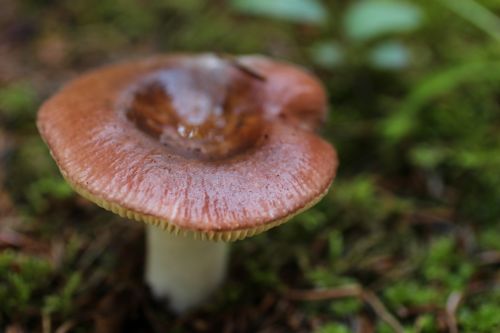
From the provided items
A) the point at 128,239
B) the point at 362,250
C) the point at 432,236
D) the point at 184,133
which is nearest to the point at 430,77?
the point at 432,236

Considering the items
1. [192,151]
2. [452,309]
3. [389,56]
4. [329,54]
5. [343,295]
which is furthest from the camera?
[329,54]

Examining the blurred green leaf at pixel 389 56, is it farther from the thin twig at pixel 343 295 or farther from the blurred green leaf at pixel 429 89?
the thin twig at pixel 343 295

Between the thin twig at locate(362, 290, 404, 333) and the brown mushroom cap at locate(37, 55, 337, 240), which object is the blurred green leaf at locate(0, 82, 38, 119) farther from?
the thin twig at locate(362, 290, 404, 333)

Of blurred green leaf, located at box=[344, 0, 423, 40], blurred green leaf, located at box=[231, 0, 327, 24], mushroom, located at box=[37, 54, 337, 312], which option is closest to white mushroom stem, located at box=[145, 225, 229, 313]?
mushroom, located at box=[37, 54, 337, 312]

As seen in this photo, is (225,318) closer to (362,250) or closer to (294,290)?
(294,290)

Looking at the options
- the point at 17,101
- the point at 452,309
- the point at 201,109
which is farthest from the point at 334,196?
the point at 17,101

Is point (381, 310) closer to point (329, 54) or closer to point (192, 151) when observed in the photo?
point (192, 151)

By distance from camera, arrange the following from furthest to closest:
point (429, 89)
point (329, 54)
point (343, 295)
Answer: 1. point (329, 54)
2. point (429, 89)
3. point (343, 295)
